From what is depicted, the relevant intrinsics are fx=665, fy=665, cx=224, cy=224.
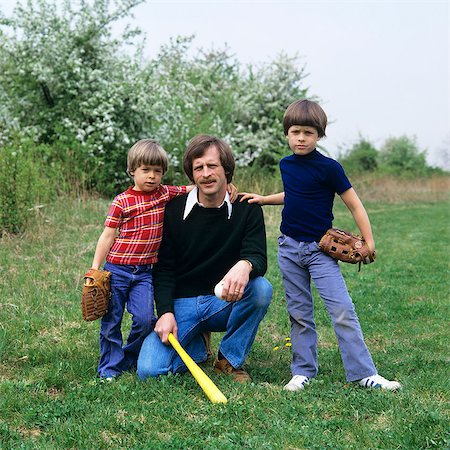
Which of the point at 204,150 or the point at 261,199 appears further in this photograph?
the point at 261,199

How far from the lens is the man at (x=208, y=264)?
155 inches

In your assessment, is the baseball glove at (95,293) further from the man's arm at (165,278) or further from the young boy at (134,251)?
the man's arm at (165,278)

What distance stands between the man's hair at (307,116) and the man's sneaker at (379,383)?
1.46m

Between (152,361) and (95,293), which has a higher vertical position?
(95,293)

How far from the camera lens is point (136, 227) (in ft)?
13.3

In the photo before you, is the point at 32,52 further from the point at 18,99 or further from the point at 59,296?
the point at 59,296

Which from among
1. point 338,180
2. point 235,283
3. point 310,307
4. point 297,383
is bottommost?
point 297,383

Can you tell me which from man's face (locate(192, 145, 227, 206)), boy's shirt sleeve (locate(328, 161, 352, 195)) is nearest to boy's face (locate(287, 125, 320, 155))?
boy's shirt sleeve (locate(328, 161, 352, 195))

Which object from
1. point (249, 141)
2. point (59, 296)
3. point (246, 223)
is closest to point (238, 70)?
point (249, 141)

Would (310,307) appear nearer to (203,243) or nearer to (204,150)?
(203,243)

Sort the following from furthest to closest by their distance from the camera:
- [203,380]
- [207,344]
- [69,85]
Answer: [69,85], [207,344], [203,380]

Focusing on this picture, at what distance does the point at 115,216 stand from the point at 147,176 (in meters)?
0.31

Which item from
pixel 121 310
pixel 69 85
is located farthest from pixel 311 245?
pixel 69 85

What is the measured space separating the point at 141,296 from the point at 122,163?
394 inches
